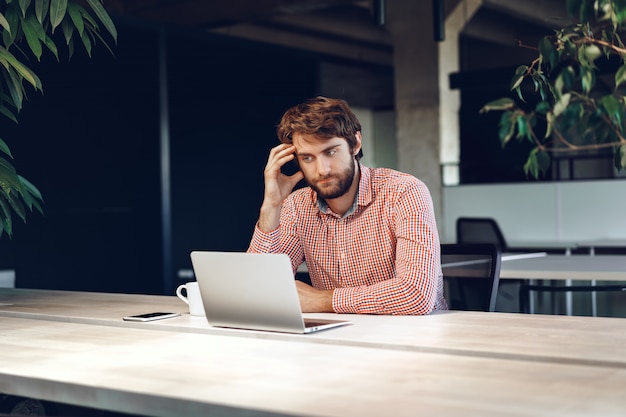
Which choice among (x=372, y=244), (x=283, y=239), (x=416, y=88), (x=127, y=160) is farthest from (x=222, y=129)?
(x=372, y=244)

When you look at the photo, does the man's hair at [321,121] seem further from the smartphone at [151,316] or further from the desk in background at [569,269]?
the desk in background at [569,269]

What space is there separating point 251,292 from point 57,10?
3.62 ft

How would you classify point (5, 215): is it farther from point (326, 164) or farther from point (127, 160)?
point (127, 160)

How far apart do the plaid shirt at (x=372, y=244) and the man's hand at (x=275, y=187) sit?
0.04 metres

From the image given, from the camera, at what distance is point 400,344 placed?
1.66 m

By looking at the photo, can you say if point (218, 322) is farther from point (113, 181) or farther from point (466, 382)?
point (113, 181)

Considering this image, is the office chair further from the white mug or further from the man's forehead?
the white mug

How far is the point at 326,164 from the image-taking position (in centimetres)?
249

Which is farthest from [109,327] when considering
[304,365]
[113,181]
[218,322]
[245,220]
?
[245,220]

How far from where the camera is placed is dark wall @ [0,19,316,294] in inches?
257

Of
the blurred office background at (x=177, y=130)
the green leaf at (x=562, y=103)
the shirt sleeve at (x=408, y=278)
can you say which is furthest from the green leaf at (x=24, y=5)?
the blurred office background at (x=177, y=130)

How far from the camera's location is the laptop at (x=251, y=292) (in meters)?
1.80

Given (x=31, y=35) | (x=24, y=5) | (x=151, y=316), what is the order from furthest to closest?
(x=31, y=35), (x=24, y=5), (x=151, y=316)

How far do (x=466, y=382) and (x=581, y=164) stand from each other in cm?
1380
